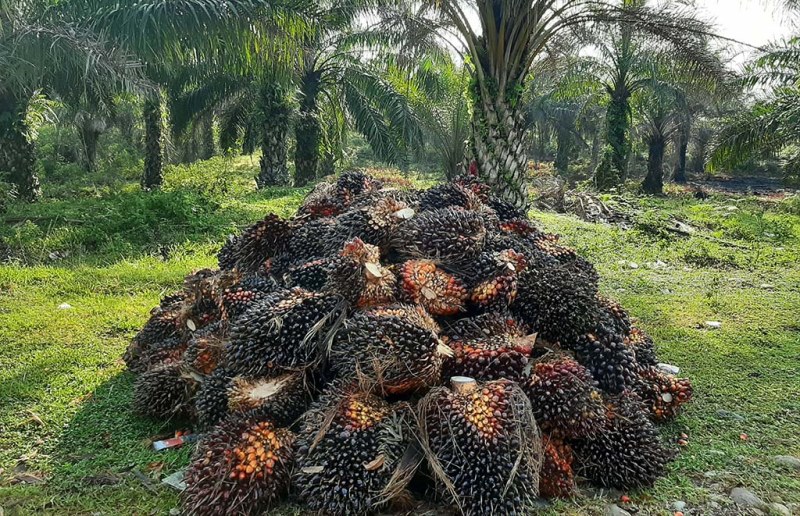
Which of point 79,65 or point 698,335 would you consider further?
point 79,65

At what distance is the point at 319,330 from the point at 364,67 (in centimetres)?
1161

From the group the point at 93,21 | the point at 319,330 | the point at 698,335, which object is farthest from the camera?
the point at 93,21

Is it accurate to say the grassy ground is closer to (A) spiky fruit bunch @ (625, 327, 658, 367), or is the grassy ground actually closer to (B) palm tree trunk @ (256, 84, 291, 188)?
(A) spiky fruit bunch @ (625, 327, 658, 367)

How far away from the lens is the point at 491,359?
8.09 ft

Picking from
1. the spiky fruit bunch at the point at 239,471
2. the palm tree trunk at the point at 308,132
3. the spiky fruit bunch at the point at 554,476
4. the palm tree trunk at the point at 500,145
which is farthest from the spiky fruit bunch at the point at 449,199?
the palm tree trunk at the point at 308,132

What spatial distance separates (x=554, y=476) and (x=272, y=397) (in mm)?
1187

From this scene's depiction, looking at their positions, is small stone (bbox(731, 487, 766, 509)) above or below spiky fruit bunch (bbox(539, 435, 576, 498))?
below

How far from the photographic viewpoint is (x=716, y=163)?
37.5 ft

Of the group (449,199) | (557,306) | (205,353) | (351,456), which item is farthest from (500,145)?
(351,456)

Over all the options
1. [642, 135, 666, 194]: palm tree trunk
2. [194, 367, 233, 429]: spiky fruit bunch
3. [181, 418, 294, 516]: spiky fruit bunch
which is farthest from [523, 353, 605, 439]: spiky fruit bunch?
[642, 135, 666, 194]: palm tree trunk

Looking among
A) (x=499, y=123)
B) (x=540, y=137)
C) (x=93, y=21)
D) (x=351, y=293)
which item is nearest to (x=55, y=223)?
(x=93, y=21)

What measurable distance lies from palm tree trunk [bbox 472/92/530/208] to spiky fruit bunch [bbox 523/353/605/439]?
171 inches

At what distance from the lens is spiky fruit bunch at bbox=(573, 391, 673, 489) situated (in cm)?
243

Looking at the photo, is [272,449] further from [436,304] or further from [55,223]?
[55,223]
